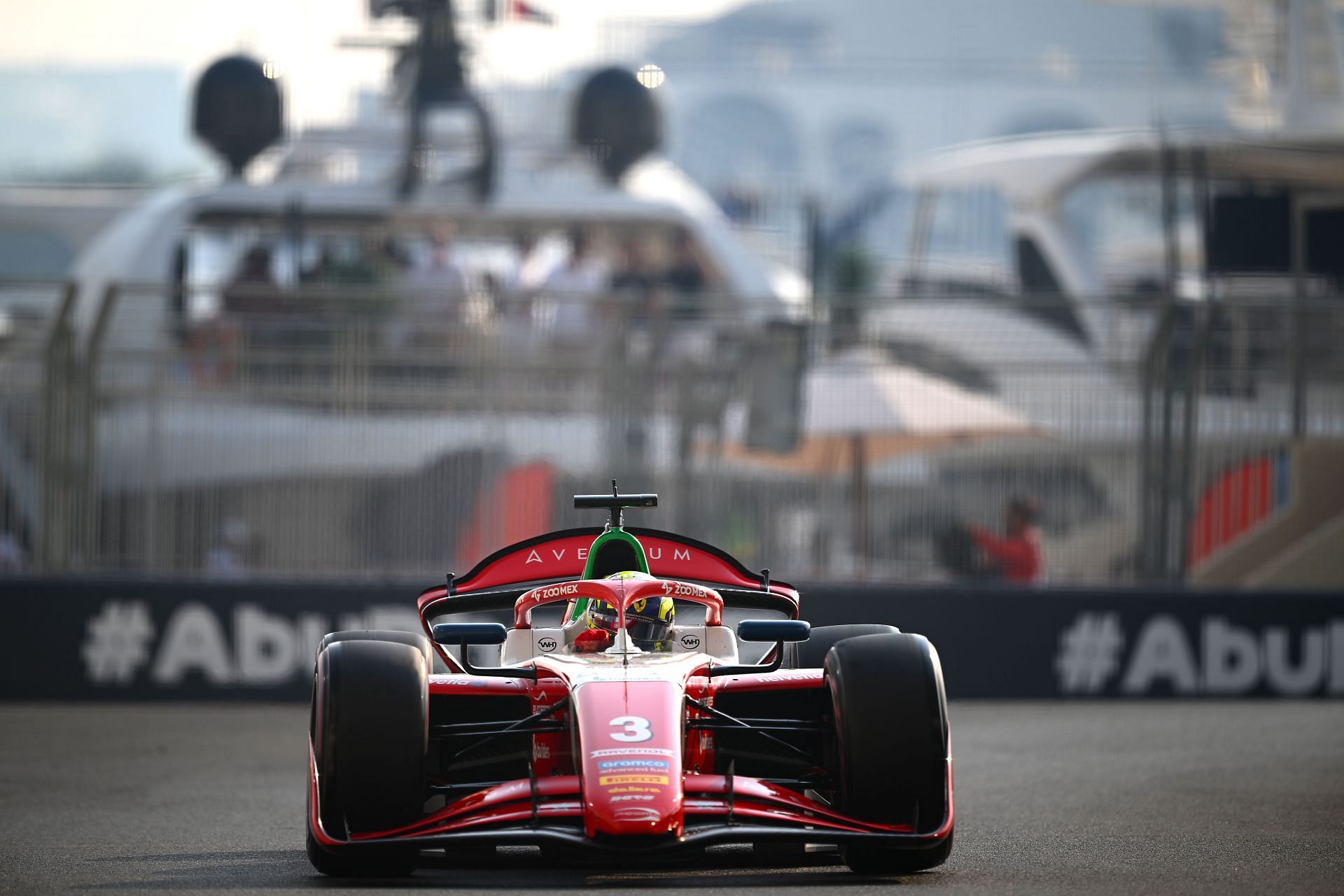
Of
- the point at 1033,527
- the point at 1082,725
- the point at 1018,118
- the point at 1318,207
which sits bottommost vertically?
the point at 1082,725

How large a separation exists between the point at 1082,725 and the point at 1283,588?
2.70 m

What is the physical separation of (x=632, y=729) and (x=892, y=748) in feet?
2.66

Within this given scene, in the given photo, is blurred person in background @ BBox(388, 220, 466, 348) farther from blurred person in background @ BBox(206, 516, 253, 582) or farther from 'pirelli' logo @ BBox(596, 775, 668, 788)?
'pirelli' logo @ BBox(596, 775, 668, 788)

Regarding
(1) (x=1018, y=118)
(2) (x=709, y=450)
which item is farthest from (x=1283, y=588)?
(1) (x=1018, y=118)

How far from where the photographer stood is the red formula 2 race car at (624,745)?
6363mm

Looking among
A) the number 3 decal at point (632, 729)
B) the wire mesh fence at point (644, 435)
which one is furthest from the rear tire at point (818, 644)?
the wire mesh fence at point (644, 435)

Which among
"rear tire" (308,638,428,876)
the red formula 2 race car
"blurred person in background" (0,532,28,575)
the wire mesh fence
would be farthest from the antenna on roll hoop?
"blurred person in background" (0,532,28,575)

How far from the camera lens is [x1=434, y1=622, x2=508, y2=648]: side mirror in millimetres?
7258

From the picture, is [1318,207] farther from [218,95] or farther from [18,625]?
[18,625]

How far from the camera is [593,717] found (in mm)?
6590

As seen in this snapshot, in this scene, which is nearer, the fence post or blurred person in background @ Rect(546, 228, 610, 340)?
the fence post

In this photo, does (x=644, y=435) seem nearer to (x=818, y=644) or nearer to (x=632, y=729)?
(x=818, y=644)

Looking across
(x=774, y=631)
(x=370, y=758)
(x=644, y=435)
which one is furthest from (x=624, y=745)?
(x=644, y=435)

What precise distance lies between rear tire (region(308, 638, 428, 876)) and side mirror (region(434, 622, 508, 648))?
0.47 meters
